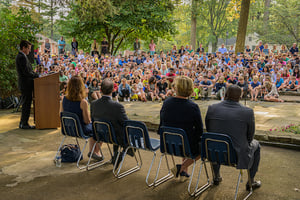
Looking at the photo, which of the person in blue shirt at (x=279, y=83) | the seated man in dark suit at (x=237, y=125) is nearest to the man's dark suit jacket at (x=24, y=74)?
the seated man in dark suit at (x=237, y=125)

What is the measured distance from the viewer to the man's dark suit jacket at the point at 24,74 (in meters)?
6.82

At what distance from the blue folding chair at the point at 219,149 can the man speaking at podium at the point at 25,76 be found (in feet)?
17.0

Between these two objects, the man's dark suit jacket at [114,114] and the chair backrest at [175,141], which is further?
the man's dark suit jacket at [114,114]

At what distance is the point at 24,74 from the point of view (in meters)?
6.93

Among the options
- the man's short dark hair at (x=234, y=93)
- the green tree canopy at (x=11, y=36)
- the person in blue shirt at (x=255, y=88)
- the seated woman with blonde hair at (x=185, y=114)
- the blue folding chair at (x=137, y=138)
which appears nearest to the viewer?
the man's short dark hair at (x=234, y=93)

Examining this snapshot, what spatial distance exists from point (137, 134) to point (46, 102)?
3.95 m

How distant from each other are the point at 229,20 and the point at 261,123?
32512mm

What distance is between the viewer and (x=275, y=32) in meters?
29.5

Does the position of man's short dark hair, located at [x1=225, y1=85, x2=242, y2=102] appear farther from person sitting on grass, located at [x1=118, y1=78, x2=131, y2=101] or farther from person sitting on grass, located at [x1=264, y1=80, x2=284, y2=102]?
person sitting on grass, located at [x1=118, y1=78, x2=131, y2=101]

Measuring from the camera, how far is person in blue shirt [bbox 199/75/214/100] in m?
13.9

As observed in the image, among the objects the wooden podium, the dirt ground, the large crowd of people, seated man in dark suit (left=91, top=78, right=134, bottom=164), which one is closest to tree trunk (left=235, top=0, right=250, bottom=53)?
the large crowd of people

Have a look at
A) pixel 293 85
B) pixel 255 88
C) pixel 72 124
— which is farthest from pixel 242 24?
pixel 72 124

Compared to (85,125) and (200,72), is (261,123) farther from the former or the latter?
(200,72)

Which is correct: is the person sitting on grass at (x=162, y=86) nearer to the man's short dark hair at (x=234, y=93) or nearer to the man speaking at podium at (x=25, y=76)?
the man speaking at podium at (x=25, y=76)
